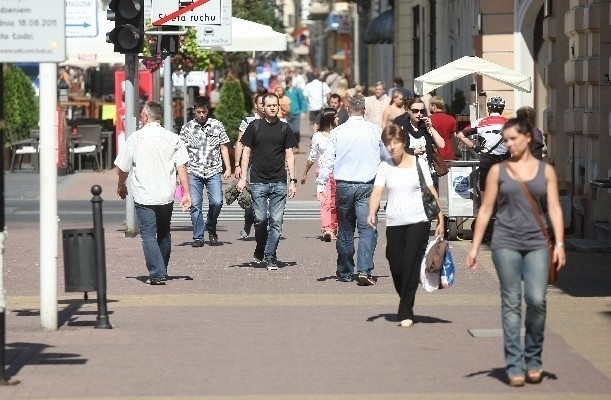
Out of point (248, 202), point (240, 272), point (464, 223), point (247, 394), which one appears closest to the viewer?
point (247, 394)

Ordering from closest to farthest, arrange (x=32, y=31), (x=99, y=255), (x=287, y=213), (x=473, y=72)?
(x=32, y=31) → (x=99, y=255) → (x=473, y=72) → (x=287, y=213)

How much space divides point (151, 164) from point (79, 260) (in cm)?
250

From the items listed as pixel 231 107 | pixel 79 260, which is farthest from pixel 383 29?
pixel 79 260

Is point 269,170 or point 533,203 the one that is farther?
point 269,170

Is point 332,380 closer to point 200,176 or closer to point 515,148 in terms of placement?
point 515,148

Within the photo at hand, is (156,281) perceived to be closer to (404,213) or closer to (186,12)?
(404,213)

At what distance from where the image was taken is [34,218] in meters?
22.6

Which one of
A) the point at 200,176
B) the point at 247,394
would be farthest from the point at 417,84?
the point at 247,394

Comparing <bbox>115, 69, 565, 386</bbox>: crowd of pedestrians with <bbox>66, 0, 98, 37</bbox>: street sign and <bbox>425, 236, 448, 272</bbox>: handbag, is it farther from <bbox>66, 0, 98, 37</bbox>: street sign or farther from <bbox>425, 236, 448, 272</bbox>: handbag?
<bbox>66, 0, 98, 37</bbox>: street sign

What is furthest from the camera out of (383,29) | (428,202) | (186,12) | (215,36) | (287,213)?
(383,29)

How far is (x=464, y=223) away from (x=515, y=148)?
11285 mm

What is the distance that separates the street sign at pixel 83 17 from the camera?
17.4m

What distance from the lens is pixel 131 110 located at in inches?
802

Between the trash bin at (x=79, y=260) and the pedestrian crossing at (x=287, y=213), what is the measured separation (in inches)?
368
